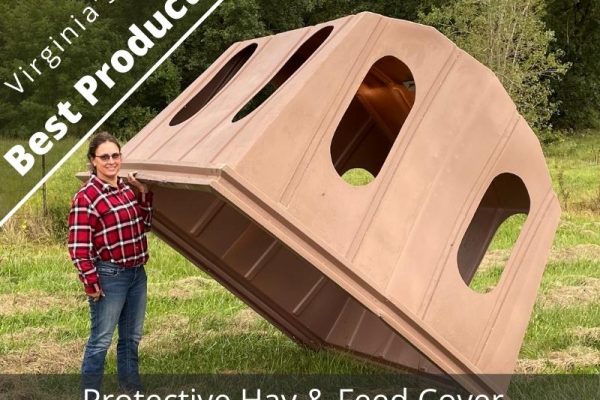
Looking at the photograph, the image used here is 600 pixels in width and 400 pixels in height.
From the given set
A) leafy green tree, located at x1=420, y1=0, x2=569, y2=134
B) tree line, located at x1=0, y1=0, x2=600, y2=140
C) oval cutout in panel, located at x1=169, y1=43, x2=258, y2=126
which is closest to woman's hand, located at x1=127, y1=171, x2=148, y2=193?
oval cutout in panel, located at x1=169, y1=43, x2=258, y2=126

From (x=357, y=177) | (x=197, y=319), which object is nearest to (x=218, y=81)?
(x=197, y=319)

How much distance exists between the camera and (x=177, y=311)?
655 centimetres

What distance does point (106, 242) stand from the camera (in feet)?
12.5

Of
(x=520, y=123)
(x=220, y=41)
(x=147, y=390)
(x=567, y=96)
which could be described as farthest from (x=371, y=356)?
(x=567, y=96)

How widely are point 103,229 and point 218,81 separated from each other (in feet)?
4.42

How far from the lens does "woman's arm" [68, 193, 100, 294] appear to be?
3.70 metres

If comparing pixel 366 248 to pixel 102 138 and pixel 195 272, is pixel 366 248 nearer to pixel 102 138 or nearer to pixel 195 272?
pixel 102 138

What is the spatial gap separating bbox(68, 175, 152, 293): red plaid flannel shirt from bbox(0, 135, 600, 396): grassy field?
45.3 inches

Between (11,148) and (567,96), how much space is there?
28.0 metres

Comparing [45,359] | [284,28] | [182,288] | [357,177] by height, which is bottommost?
[284,28]

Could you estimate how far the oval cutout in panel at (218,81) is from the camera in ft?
15.5

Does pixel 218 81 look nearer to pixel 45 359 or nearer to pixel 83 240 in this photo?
pixel 83 240

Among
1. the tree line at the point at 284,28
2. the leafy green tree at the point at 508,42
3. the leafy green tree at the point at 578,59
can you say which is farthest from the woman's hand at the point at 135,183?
the leafy green tree at the point at 578,59

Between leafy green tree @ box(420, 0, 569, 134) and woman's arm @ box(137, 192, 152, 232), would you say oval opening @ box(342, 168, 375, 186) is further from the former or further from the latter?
woman's arm @ box(137, 192, 152, 232)
